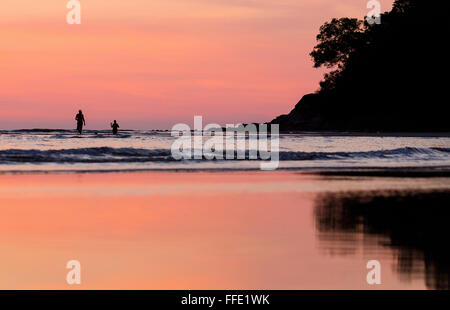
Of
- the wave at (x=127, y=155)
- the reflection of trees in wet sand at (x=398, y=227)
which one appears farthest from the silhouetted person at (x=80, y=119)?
the reflection of trees in wet sand at (x=398, y=227)

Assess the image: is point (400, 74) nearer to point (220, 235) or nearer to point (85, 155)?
point (85, 155)

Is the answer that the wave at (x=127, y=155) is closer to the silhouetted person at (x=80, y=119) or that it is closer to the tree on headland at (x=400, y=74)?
the silhouetted person at (x=80, y=119)

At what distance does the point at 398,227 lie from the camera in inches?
418

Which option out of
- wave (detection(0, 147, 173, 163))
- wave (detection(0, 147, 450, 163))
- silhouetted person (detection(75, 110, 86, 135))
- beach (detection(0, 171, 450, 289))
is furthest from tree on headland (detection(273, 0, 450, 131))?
beach (detection(0, 171, 450, 289))

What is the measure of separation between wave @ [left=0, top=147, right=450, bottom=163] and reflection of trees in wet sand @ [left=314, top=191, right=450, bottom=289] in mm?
12883

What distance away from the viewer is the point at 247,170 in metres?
21.7

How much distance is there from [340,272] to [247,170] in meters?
13.9

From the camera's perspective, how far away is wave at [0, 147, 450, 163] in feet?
85.2

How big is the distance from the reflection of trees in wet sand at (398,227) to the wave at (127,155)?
42.3ft

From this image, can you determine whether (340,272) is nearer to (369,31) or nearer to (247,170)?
(247,170)

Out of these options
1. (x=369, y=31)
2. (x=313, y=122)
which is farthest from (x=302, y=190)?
(x=313, y=122)

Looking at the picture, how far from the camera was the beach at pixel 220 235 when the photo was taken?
7551 millimetres

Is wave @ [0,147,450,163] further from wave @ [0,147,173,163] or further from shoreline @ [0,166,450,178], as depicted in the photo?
shoreline @ [0,166,450,178]

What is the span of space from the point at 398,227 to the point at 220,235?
7.91 ft
